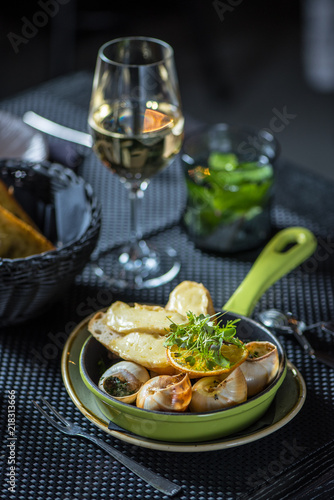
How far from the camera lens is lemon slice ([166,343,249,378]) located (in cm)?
58

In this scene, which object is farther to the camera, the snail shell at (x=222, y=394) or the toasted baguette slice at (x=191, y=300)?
the toasted baguette slice at (x=191, y=300)

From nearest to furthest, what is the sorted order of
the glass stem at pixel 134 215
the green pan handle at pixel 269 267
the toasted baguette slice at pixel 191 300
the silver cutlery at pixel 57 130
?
the toasted baguette slice at pixel 191 300 → the green pan handle at pixel 269 267 → the glass stem at pixel 134 215 → the silver cutlery at pixel 57 130

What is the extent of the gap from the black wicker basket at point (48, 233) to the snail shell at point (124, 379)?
16cm

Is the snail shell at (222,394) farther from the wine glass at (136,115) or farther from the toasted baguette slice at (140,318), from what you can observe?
the wine glass at (136,115)

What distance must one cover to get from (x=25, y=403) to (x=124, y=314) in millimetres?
139

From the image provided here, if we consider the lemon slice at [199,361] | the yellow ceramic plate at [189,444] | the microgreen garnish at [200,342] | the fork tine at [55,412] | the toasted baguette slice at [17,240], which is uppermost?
the microgreen garnish at [200,342]

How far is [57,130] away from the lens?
1.23 meters

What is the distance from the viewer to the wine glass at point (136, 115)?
0.86 meters

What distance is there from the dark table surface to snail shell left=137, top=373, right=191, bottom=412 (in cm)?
7

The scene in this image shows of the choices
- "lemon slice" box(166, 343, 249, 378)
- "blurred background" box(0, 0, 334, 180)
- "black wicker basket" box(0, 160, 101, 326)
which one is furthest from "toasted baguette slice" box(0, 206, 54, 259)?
"blurred background" box(0, 0, 334, 180)

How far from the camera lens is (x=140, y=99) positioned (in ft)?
2.87

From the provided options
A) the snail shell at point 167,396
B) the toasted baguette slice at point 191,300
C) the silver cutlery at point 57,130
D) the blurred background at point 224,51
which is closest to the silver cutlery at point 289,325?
the toasted baguette slice at point 191,300

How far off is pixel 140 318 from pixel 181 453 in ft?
0.44

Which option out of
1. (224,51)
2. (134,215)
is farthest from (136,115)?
(224,51)
